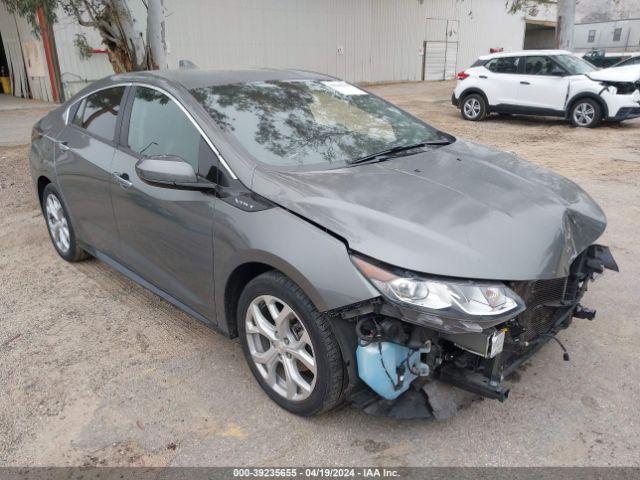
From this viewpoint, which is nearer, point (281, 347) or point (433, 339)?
point (433, 339)

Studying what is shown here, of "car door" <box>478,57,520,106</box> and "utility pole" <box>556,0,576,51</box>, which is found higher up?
"utility pole" <box>556,0,576,51</box>

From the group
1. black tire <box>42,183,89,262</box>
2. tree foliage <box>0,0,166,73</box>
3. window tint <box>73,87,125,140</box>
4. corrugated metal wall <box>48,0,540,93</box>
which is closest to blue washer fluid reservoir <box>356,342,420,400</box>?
window tint <box>73,87,125,140</box>

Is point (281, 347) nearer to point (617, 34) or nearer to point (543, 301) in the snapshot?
point (543, 301)

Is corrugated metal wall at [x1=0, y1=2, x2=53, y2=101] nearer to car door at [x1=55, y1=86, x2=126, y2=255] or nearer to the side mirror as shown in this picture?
car door at [x1=55, y1=86, x2=126, y2=255]

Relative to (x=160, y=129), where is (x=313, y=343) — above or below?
below

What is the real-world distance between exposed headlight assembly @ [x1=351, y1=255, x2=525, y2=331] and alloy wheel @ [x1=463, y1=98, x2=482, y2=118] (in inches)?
453

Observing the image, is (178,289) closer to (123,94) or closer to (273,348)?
(273,348)

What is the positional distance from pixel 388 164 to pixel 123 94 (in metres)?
1.98

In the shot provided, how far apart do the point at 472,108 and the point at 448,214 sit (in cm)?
1132

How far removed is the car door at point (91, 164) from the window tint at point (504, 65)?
10369mm

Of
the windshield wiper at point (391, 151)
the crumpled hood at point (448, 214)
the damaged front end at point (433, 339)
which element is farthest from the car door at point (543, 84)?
the damaged front end at point (433, 339)

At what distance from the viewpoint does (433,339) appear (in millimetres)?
2359

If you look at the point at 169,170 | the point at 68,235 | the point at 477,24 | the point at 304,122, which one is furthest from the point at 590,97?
the point at 477,24

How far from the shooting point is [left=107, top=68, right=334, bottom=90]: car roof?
3.44 metres
